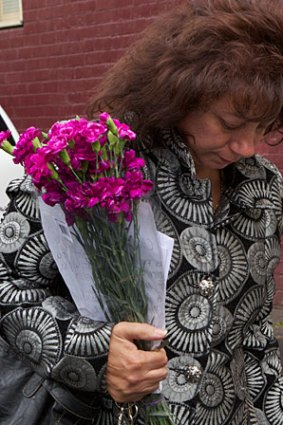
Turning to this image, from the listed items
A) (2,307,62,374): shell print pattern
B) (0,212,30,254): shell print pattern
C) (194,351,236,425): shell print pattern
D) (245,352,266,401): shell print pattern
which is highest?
(0,212,30,254): shell print pattern

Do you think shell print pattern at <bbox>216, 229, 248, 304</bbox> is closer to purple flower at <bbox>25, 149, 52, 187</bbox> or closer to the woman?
the woman

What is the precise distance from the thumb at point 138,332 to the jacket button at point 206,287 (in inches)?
Answer: 9.9

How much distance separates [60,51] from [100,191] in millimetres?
7510

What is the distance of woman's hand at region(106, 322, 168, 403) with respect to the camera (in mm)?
1886

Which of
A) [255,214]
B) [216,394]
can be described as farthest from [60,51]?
[216,394]

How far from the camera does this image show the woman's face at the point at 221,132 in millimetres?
2129

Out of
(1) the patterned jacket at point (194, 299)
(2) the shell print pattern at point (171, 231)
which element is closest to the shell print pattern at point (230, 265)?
(1) the patterned jacket at point (194, 299)

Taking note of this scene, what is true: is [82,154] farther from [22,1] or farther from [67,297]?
[22,1]

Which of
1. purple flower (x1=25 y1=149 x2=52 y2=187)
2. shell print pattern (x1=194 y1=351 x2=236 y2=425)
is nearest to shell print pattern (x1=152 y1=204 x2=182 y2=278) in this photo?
shell print pattern (x1=194 y1=351 x2=236 y2=425)

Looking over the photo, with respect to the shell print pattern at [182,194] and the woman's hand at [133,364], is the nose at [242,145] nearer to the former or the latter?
the shell print pattern at [182,194]

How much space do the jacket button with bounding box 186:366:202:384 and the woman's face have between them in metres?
0.50

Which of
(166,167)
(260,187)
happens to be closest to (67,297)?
(166,167)

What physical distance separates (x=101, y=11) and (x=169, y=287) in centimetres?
687

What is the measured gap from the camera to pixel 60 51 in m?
9.12
